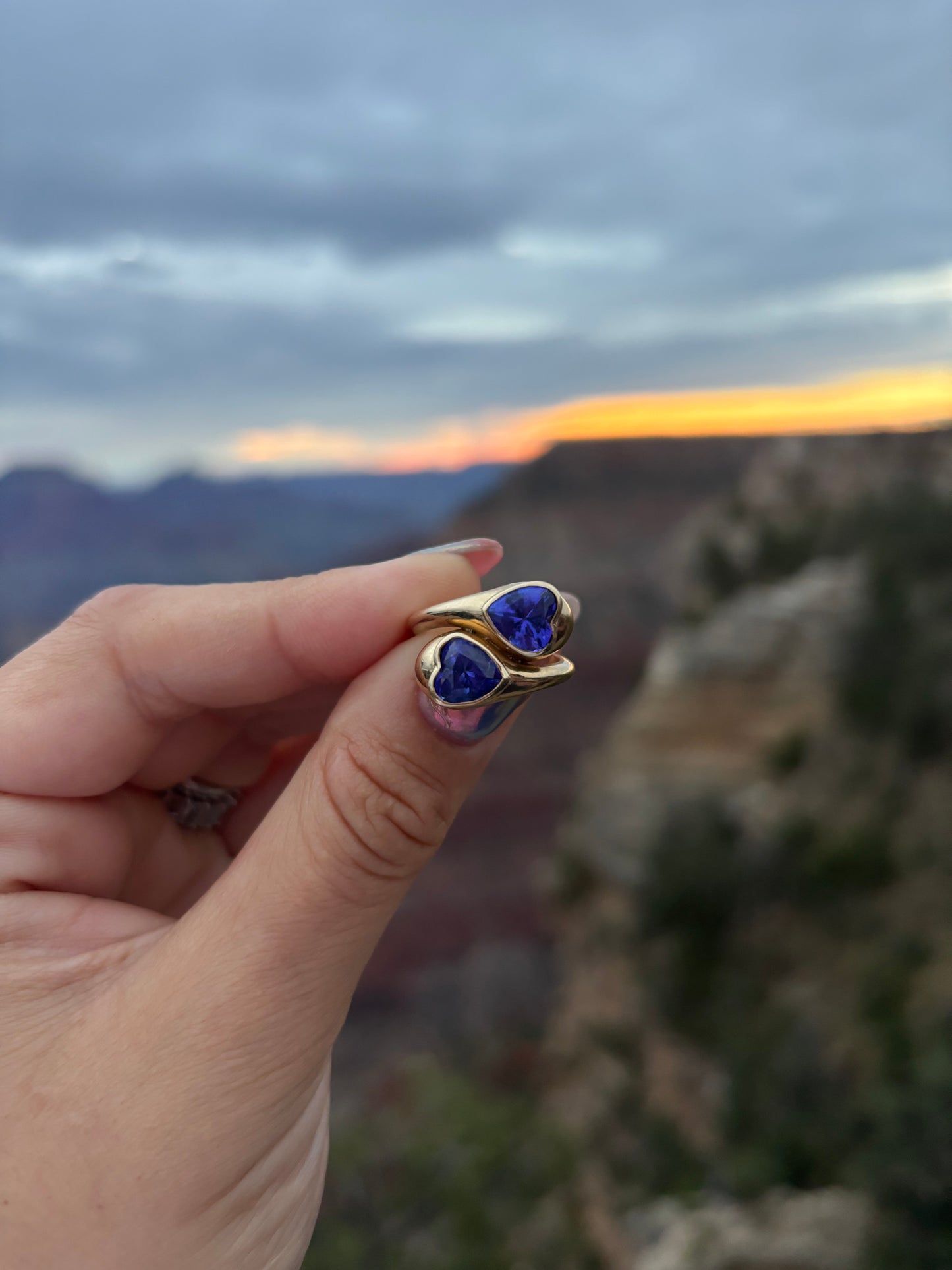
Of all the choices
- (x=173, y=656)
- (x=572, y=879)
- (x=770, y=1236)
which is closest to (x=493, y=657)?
(x=173, y=656)

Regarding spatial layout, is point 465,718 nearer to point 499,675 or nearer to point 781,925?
point 499,675

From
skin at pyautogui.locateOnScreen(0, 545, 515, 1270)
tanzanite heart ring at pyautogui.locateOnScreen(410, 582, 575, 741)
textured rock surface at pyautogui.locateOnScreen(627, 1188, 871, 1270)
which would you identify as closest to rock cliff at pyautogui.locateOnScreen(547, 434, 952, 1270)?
textured rock surface at pyautogui.locateOnScreen(627, 1188, 871, 1270)

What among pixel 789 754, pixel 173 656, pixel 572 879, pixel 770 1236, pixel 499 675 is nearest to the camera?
pixel 499 675

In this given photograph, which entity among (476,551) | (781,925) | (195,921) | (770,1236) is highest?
(476,551)

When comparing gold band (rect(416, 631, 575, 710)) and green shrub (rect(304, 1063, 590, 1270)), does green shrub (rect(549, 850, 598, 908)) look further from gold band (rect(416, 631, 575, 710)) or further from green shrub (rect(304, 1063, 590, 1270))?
gold band (rect(416, 631, 575, 710))

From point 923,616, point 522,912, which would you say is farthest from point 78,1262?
point 522,912

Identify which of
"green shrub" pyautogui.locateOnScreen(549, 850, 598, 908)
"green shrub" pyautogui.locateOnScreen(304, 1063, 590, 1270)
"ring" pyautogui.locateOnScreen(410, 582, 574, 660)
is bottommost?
"green shrub" pyautogui.locateOnScreen(304, 1063, 590, 1270)

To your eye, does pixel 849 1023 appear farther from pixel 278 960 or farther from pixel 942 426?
pixel 942 426
